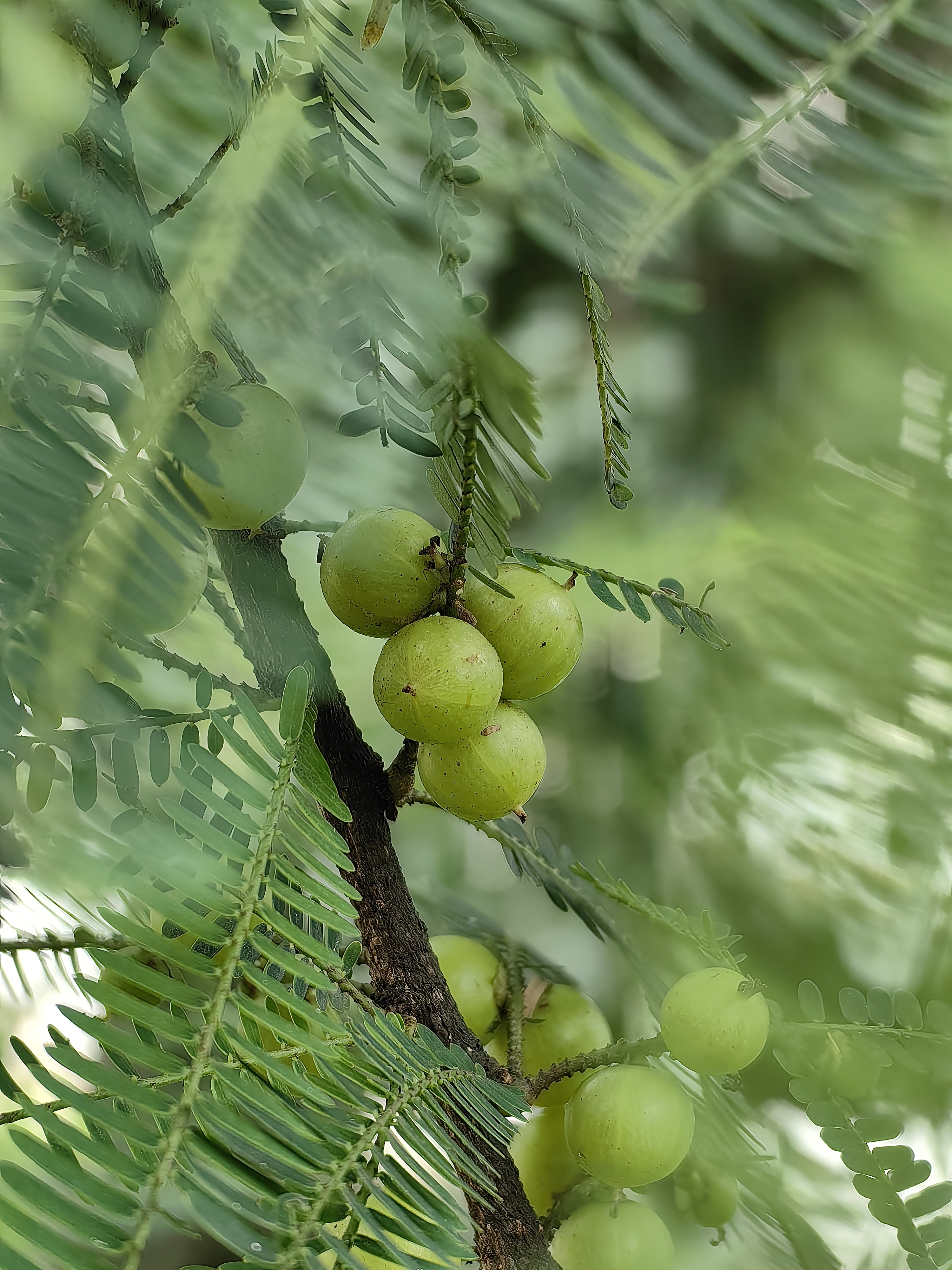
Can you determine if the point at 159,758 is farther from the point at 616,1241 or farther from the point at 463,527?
the point at 616,1241

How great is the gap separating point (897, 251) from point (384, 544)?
0.38 meters

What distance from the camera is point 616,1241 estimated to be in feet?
0.94

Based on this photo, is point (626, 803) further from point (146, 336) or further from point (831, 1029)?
point (146, 336)

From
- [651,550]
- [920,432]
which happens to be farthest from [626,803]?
[920,432]

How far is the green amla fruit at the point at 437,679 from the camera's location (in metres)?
0.23

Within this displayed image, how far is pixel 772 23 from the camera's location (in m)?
Result: 0.22

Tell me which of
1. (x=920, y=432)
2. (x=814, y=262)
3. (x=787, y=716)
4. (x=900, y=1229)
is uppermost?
(x=814, y=262)

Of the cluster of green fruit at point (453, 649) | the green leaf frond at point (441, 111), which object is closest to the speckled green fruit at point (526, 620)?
the cluster of green fruit at point (453, 649)

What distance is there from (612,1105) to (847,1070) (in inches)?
2.5

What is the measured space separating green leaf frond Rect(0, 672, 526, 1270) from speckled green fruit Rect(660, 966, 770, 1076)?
48 millimetres

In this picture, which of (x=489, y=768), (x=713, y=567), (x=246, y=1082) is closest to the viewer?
(x=246, y=1082)

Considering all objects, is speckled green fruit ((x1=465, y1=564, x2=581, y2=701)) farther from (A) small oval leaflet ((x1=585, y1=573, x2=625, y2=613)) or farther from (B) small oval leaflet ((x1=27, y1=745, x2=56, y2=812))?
(B) small oval leaflet ((x1=27, y1=745, x2=56, y2=812))

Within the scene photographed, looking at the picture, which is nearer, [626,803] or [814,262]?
[626,803]

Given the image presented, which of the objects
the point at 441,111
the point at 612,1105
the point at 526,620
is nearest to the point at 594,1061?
the point at 612,1105
